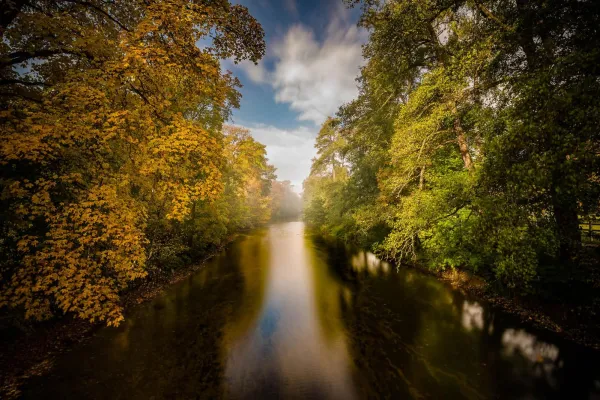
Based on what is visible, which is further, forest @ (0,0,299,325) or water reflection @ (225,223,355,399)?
water reflection @ (225,223,355,399)

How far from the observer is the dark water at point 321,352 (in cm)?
572

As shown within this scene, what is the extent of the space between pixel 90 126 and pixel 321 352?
8738 millimetres

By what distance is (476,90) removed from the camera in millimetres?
8164

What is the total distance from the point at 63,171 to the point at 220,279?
31.8 ft

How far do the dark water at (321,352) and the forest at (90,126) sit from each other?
2051 mm

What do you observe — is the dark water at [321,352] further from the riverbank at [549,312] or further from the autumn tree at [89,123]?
the autumn tree at [89,123]

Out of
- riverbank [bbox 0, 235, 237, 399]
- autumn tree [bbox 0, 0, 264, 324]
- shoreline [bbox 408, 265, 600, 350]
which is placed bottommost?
riverbank [bbox 0, 235, 237, 399]

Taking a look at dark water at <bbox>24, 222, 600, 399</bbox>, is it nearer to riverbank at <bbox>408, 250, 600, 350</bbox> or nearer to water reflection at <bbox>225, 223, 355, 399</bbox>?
water reflection at <bbox>225, 223, 355, 399</bbox>

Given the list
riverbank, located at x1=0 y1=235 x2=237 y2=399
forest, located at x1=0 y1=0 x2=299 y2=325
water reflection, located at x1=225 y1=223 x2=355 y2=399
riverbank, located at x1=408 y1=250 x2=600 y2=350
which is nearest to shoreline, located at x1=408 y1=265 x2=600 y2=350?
riverbank, located at x1=408 y1=250 x2=600 y2=350

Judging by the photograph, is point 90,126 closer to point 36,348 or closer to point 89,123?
point 89,123

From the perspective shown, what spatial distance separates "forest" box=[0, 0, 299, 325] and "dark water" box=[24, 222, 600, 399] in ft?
6.73

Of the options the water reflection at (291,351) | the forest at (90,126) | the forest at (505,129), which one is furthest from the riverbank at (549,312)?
the forest at (90,126)

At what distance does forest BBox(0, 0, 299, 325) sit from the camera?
477cm

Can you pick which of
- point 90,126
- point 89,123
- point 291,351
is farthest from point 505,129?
point 89,123
